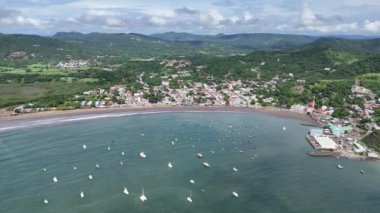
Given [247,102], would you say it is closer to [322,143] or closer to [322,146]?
[322,143]

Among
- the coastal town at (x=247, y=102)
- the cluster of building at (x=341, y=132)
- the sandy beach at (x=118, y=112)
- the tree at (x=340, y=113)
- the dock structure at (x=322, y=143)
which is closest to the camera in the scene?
the cluster of building at (x=341, y=132)

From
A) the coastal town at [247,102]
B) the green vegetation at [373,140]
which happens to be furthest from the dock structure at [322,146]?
the green vegetation at [373,140]

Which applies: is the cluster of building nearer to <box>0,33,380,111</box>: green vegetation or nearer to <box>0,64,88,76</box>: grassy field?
<box>0,33,380,111</box>: green vegetation

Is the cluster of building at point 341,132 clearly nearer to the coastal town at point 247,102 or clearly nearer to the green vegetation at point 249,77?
the coastal town at point 247,102

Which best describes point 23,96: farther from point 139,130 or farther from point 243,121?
point 243,121

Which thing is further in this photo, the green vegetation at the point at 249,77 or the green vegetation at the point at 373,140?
the green vegetation at the point at 249,77

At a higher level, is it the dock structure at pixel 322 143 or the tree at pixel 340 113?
the tree at pixel 340 113

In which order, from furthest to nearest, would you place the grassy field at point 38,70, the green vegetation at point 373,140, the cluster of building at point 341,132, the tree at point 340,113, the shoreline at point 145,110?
the grassy field at point 38,70, the shoreline at point 145,110, the tree at point 340,113, the green vegetation at point 373,140, the cluster of building at point 341,132
